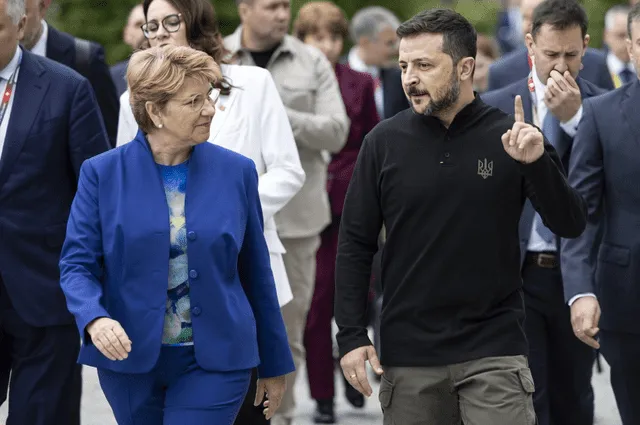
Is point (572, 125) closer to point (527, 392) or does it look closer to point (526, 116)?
point (526, 116)

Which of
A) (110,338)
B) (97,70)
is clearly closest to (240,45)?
(97,70)

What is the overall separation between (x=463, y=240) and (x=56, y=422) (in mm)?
2300

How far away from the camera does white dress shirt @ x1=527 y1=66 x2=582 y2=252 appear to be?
7402 millimetres

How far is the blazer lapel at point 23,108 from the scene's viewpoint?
6805mm

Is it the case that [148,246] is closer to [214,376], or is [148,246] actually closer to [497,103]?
[214,376]

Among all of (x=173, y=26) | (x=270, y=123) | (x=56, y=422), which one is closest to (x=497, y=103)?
(x=270, y=123)

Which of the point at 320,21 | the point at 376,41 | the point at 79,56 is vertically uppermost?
the point at 79,56

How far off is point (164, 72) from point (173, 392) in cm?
119

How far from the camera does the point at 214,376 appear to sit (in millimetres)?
5652

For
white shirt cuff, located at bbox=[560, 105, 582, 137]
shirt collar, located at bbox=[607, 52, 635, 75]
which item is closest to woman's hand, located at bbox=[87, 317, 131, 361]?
white shirt cuff, located at bbox=[560, 105, 582, 137]

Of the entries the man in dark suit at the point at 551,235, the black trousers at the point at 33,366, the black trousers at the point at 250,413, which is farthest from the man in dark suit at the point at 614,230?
the black trousers at the point at 33,366

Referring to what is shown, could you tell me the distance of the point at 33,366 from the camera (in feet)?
22.6

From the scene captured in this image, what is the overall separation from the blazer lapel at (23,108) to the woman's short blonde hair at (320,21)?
4.32 metres

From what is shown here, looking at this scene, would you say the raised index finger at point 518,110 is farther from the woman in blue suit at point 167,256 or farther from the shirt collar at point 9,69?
the shirt collar at point 9,69
